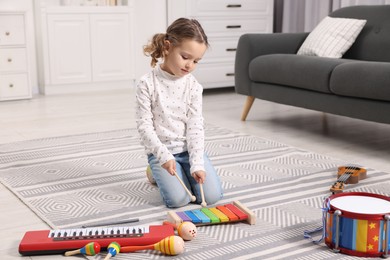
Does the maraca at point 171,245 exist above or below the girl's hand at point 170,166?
below

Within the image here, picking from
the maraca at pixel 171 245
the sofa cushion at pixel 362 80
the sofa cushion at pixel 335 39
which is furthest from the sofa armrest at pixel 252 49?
the maraca at pixel 171 245

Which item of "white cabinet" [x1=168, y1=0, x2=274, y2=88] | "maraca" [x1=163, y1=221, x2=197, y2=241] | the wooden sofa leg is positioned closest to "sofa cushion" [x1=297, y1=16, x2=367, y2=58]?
the wooden sofa leg

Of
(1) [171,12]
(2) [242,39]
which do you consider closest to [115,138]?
(2) [242,39]

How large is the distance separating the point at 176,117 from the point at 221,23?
2712 millimetres

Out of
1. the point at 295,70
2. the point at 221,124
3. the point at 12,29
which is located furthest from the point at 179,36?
the point at 12,29

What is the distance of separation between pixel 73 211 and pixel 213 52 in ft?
9.47

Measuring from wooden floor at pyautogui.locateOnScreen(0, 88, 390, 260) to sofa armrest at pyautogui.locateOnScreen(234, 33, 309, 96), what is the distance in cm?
25

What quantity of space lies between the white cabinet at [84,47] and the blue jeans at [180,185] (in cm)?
280

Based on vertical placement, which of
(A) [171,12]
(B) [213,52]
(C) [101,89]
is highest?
(A) [171,12]

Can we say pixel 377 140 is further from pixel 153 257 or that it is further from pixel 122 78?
pixel 122 78

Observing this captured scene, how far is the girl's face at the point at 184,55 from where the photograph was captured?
184 centimetres

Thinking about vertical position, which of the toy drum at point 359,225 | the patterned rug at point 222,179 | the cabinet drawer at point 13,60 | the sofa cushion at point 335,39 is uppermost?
the sofa cushion at point 335,39

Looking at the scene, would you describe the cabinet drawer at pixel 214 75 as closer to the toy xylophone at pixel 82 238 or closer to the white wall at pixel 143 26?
the white wall at pixel 143 26

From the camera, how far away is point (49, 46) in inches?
178
